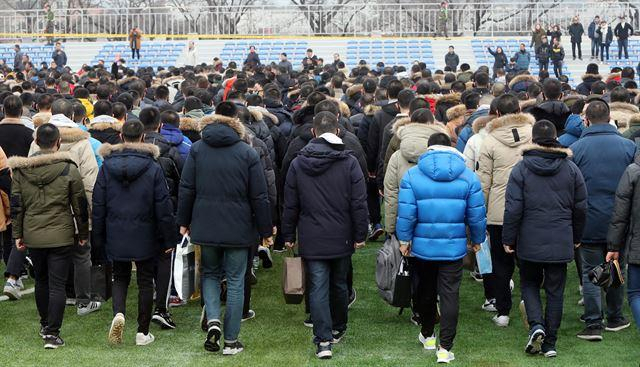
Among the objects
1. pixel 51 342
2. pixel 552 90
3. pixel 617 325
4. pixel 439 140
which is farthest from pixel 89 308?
pixel 552 90

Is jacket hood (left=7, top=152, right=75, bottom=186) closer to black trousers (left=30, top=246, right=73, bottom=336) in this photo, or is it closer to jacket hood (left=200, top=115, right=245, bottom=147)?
black trousers (left=30, top=246, right=73, bottom=336)

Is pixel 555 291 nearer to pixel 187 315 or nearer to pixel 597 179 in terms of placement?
pixel 597 179

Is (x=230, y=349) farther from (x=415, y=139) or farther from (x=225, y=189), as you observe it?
(x=415, y=139)

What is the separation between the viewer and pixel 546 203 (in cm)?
686

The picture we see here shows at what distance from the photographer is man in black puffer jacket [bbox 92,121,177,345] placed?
23.5 feet

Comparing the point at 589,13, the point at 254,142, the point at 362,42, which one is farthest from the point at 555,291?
the point at 589,13

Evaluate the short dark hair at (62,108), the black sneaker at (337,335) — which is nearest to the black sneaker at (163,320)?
the black sneaker at (337,335)

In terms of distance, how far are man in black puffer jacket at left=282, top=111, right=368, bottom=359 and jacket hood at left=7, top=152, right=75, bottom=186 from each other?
5.51 ft

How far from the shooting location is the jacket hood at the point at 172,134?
8148mm

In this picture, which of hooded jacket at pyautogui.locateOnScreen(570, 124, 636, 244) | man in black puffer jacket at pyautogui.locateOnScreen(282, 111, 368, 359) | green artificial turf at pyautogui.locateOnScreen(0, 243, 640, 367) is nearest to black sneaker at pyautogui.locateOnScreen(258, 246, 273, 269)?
green artificial turf at pyautogui.locateOnScreen(0, 243, 640, 367)

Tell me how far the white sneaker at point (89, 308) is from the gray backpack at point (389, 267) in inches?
101

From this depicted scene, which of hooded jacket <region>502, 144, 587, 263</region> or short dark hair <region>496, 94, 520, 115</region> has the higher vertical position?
short dark hair <region>496, 94, 520, 115</region>

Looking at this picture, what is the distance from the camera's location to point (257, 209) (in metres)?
7.04

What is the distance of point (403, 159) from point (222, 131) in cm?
160
